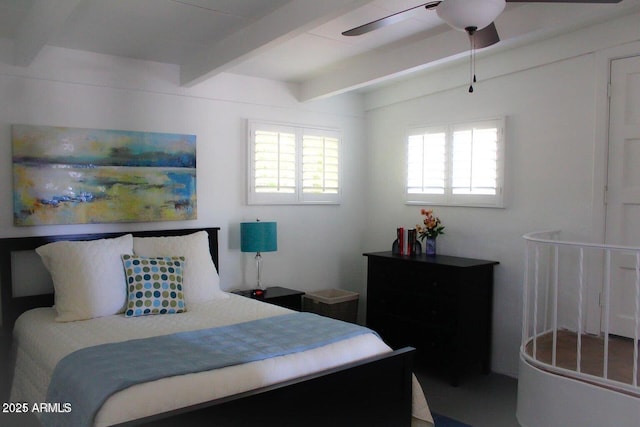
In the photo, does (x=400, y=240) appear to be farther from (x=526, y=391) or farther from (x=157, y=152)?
(x=157, y=152)

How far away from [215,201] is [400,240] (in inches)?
64.3

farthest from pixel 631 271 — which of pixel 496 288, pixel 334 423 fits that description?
pixel 334 423

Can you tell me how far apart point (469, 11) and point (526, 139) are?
2.02m

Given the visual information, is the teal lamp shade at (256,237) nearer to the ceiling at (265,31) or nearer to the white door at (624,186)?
the ceiling at (265,31)

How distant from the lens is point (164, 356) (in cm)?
221

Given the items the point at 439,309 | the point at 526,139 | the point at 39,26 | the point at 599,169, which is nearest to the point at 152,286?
the point at 39,26

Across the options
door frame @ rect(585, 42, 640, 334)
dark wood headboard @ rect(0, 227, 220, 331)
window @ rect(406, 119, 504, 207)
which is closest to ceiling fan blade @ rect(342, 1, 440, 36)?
door frame @ rect(585, 42, 640, 334)

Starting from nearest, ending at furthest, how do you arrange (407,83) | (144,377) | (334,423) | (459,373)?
(144,377), (334,423), (459,373), (407,83)

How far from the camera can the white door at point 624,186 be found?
3.09 meters

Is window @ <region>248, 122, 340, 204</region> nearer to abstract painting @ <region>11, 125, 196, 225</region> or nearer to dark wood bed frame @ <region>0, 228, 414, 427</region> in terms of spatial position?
abstract painting @ <region>11, 125, 196, 225</region>

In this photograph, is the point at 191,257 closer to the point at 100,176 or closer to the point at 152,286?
the point at 152,286

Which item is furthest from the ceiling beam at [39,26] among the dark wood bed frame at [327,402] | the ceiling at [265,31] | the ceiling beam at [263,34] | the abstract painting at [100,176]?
the dark wood bed frame at [327,402]

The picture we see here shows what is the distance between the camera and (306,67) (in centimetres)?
404

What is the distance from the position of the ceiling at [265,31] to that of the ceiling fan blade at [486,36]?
0.43 metres
